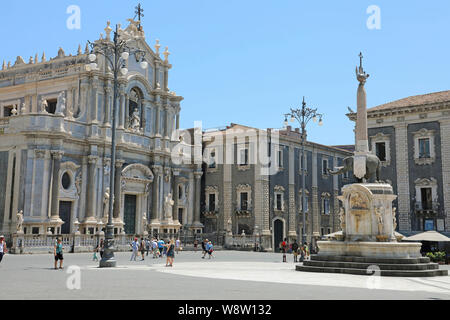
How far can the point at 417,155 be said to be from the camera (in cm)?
3959

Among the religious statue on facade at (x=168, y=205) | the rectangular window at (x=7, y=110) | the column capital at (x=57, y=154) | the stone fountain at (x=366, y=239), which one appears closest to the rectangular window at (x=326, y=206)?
the religious statue on facade at (x=168, y=205)

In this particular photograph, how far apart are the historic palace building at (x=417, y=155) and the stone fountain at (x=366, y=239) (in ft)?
67.9

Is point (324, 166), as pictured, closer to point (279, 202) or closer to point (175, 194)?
point (279, 202)

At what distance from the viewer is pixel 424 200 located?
128 feet

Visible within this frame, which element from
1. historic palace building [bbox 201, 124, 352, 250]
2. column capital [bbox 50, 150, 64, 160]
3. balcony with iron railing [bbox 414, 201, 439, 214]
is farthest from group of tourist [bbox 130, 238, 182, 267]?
balcony with iron railing [bbox 414, 201, 439, 214]

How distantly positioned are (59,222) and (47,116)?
754 centimetres

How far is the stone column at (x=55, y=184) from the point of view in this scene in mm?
36125

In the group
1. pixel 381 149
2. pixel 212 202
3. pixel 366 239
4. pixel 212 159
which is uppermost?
pixel 212 159

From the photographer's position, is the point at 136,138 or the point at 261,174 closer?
the point at 136,138

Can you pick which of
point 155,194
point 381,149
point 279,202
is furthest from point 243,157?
point 381,149

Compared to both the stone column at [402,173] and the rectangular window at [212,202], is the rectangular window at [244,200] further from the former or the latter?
the stone column at [402,173]

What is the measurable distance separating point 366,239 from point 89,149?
2639 cm
